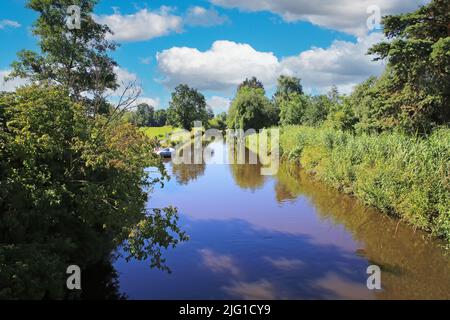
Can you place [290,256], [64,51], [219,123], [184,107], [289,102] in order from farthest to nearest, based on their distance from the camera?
[219,123] → [184,107] → [289,102] → [64,51] → [290,256]

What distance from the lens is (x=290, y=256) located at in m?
12.9

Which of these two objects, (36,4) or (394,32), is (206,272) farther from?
(36,4)

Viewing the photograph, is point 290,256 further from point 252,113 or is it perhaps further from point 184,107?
point 184,107

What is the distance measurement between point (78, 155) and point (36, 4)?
21.4 metres

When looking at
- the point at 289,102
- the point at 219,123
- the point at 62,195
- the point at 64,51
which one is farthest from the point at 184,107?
the point at 62,195

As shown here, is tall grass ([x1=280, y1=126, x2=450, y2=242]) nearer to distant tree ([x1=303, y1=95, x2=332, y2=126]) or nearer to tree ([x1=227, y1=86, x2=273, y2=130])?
distant tree ([x1=303, y1=95, x2=332, y2=126])

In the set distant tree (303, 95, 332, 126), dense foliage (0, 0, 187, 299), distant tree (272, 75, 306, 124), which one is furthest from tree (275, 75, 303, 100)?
dense foliage (0, 0, 187, 299)

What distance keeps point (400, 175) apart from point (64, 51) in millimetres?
22023

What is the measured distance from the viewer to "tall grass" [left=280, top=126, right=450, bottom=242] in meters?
13.4

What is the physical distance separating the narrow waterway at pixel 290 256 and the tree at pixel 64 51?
11676mm

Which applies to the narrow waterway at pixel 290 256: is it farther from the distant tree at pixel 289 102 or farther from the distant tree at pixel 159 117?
the distant tree at pixel 159 117

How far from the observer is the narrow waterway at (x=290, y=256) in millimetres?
10461

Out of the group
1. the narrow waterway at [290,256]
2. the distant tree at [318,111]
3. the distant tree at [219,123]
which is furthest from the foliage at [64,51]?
the distant tree at [219,123]

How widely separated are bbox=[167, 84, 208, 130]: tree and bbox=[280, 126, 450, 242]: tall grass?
62.8 meters
